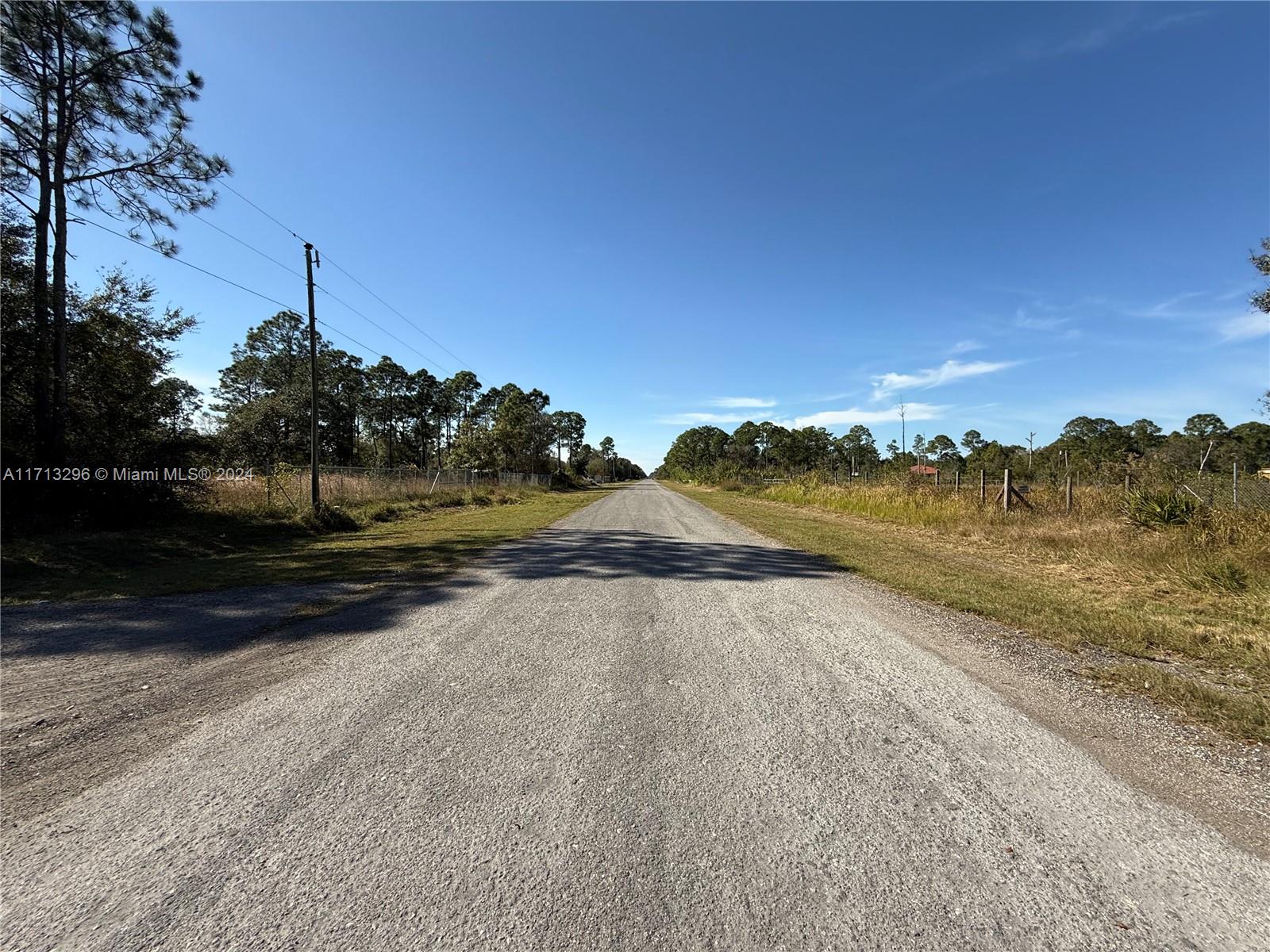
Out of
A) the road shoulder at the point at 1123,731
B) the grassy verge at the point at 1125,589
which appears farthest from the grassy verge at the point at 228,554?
the grassy verge at the point at 1125,589

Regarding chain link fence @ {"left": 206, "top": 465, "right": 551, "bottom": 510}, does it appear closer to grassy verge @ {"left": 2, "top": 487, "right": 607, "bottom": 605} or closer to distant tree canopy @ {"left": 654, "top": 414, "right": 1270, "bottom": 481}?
grassy verge @ {"left": 2, "top": 487, "right": 607, "bottom": 605}

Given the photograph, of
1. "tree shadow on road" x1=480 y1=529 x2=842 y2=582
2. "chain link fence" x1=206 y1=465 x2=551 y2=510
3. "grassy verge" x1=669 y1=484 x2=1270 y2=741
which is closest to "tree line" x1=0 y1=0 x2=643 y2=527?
"chain link fence" x1=206 y1=465 x2=551 y2=510

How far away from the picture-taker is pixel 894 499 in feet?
61.7

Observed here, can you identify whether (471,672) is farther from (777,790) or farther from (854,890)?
(854,890)

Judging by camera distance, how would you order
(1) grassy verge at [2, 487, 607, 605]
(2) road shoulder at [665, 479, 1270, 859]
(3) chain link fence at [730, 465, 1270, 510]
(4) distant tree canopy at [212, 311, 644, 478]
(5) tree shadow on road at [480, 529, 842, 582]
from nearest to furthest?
(2) road shoulder at [665, 479, 1270, 859] → (1) grassy verge at [2, 487, 607, 605] → (5) tree shadow on road at [480, 529, 842, 582] → (3) chain link fence at [730, 465, 1270, 510] → (4) distant tree canopy at [212, 311, 644, 478]

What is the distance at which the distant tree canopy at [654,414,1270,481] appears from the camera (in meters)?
47.9

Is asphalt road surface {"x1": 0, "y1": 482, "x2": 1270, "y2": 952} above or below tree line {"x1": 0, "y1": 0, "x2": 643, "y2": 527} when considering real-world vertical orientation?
below

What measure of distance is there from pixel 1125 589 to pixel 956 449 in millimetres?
97240

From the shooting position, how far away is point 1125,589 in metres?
7.07

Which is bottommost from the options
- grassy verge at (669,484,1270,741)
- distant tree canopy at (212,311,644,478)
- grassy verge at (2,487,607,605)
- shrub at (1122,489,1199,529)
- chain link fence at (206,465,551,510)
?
grassy verge at (669,484,1270,741)

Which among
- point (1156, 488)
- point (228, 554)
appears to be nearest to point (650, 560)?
point (228, 554)

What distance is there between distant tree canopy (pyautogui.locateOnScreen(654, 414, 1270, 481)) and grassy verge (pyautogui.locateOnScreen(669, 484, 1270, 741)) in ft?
94.7

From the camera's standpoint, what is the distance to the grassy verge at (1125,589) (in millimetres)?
3932

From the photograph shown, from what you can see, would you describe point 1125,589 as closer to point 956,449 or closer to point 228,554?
point 228,554
